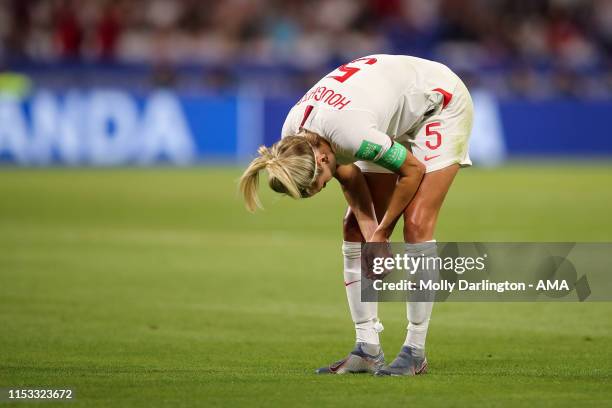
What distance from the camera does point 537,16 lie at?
106 ft

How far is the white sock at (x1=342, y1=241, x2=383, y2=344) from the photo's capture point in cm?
779

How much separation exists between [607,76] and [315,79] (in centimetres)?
731

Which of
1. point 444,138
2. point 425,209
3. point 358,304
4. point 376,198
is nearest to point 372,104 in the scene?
point 444,138

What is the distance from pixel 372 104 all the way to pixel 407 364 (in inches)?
63.6

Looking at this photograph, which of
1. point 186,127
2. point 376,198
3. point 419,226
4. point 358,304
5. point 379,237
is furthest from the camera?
point 186,127

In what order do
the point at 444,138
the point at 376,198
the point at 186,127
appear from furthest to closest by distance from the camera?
the point at 186,127, the point at 376,198, the point at 444,138

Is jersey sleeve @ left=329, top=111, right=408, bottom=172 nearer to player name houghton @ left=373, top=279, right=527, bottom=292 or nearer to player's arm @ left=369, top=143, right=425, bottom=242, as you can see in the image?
player's arm @ left=369, top=143, right=425, bottom=242

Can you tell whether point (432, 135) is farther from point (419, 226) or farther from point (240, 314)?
point (240, 314)

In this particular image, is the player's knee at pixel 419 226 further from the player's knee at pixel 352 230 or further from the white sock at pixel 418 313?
the player's knee at pixel 352 230

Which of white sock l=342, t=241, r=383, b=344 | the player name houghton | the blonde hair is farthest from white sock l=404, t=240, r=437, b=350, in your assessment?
the player name houghton

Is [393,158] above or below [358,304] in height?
above

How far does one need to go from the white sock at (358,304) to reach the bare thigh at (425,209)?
51cm

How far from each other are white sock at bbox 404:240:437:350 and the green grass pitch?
27 centimetres

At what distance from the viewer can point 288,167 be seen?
700 cm
